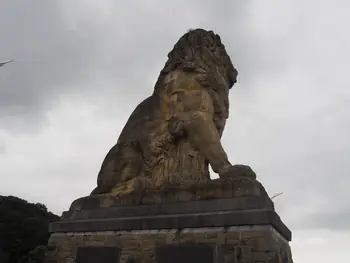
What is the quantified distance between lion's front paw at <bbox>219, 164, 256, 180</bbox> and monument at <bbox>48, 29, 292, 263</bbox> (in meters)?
0.01

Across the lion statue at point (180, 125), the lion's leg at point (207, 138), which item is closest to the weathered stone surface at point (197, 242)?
the lion statue at point (180, 125)

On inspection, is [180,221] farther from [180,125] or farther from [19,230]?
[19,230]

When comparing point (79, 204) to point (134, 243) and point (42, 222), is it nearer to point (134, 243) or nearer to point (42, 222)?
point (134, 243)

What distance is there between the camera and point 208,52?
6.88 meters

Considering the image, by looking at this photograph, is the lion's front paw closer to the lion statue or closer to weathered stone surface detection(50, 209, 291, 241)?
the lion statue

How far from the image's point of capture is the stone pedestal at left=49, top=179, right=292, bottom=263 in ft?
16.5

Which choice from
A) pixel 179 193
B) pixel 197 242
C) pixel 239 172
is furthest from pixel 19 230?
pixel 239 172

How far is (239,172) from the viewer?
5.46m

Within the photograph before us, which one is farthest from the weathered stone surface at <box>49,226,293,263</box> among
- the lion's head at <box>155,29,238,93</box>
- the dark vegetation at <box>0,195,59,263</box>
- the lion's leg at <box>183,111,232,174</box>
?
the dark vegetation at <box>0,195,59,263</box>

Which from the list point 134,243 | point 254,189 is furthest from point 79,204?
point 254,189

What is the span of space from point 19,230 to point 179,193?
85.1 ft

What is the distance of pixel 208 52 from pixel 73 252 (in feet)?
12.1

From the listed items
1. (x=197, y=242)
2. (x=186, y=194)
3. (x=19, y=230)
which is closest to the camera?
(x=197, y=242)

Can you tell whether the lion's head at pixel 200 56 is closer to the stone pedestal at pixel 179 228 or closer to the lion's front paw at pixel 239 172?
the lion's front paw at pixel 239 172
